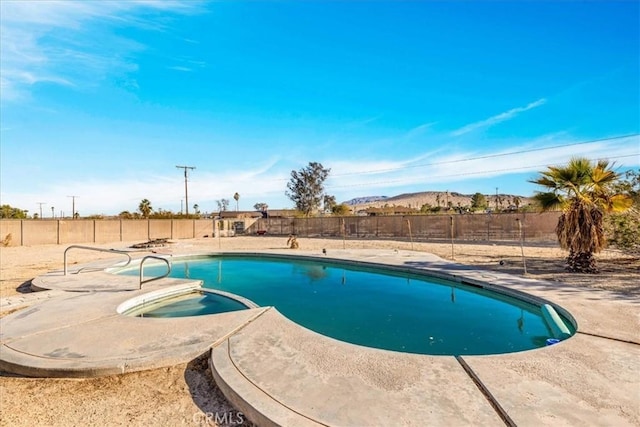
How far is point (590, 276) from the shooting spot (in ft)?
24.4

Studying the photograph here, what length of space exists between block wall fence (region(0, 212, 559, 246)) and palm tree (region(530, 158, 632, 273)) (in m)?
6.62

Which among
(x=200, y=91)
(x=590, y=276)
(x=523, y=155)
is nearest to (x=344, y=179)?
(x=523, y=155)

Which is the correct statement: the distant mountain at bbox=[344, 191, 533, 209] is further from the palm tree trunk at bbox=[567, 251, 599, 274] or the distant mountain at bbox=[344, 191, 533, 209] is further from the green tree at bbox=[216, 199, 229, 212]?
the palm tree trunk at bbox=[567, 251, 599, 274]

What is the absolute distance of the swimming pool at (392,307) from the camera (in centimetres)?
452

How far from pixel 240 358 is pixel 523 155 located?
33.6m

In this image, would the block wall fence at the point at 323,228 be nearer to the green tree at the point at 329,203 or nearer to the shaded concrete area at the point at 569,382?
the shaded concrete area at the point at 569,382

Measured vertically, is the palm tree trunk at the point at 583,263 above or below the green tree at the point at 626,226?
below

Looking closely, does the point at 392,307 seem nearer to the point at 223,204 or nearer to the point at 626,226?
the point at 626,226

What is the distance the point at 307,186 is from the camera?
141ft

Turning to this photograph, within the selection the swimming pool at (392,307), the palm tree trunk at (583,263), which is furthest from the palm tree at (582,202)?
the swimming pool at (392,307)

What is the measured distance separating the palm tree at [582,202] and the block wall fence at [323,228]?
6624mm

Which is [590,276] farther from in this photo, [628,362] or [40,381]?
[40,381]

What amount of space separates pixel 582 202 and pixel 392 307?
571cm

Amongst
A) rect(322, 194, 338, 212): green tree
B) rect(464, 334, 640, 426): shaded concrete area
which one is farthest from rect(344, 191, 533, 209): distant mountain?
rect(464, 334, 640, 426): shaded concrete area
